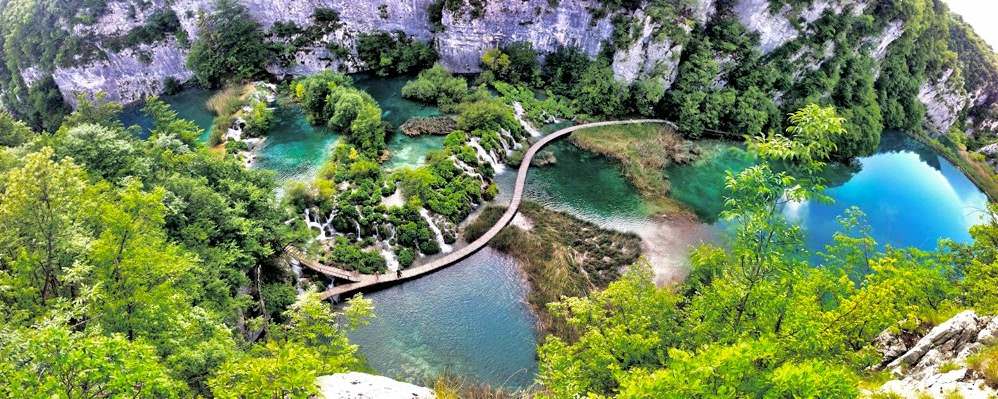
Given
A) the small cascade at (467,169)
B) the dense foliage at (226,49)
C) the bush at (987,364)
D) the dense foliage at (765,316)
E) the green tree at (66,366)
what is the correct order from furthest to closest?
the dense foliage at (226,49) < the small cascade at (467,169) < the green tree at (66,366) < the dense foliage at (765,316) < the bush at (987,364)

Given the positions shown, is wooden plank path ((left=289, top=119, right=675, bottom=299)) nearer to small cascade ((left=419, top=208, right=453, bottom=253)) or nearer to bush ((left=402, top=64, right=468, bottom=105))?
small cascade ((left=419, top=208, right=453, bottom=253))

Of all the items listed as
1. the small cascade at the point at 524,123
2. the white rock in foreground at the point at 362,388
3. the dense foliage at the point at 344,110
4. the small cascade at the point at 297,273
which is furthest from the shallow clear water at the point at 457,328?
the small cascade at the point at 524,123

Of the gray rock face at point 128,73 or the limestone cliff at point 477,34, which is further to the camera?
the gray rock face at point 128,73

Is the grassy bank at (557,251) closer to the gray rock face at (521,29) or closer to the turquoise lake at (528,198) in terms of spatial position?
the turquoise lake at (528,198)

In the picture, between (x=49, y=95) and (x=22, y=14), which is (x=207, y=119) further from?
(x=22, y=14)

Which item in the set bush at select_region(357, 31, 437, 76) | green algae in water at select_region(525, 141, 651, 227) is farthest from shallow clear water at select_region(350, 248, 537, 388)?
bush at select_region(357, 31, 437, 76)

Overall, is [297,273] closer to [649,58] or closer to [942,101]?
[649,58]

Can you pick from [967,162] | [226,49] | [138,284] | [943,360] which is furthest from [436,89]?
[967,162]
